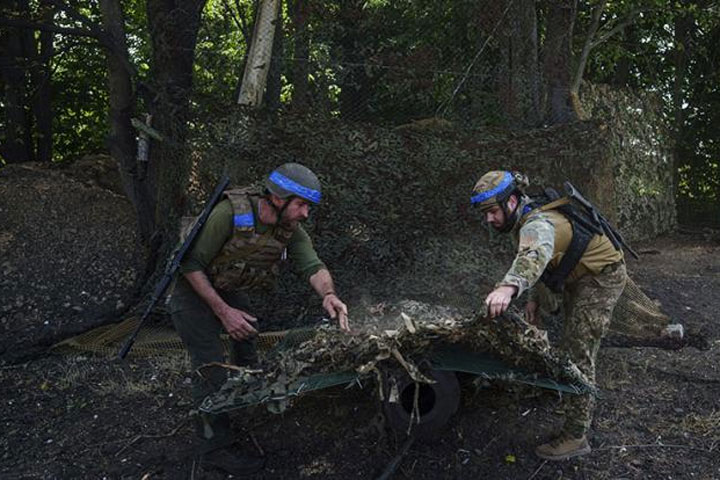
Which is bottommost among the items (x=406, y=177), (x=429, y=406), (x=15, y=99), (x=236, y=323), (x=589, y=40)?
(x=429, y=406)

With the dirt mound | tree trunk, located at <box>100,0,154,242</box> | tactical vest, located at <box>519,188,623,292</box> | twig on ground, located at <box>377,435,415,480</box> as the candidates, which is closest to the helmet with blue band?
tactical vest, located at <box>519,188,623,292</box>

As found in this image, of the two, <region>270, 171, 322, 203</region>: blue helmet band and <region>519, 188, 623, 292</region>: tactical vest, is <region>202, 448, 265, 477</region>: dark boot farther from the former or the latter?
<region>519, 188, 623, 292</region>: tactical vest

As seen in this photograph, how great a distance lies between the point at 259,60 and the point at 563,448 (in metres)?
4.27

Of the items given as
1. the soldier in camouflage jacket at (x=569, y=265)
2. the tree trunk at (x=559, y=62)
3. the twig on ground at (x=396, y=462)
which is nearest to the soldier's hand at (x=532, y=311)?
the soldier in camouflage jacket at (x=569, y=265)

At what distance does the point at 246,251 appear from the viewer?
3701 millimetres

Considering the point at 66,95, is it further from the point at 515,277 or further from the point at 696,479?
the point at 696,479

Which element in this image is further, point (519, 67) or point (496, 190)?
point (519, 67)

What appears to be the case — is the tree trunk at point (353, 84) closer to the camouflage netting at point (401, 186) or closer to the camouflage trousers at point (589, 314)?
the camouflage netting at point (401, 186)

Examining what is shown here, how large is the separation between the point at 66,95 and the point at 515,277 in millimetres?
9482

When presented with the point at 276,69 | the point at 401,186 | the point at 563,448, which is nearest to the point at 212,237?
the point at 563,448

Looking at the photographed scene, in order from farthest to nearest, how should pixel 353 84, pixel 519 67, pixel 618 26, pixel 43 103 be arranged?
pixel 43 103
pixel 618 26
pixel 519 67
pixel 353 84

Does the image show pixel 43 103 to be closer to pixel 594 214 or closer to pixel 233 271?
pixel 233 271

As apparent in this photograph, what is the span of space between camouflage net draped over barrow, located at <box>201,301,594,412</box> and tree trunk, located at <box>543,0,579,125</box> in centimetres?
424

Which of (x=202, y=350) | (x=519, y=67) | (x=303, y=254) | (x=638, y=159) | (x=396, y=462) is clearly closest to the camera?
(x=396, y=462)
